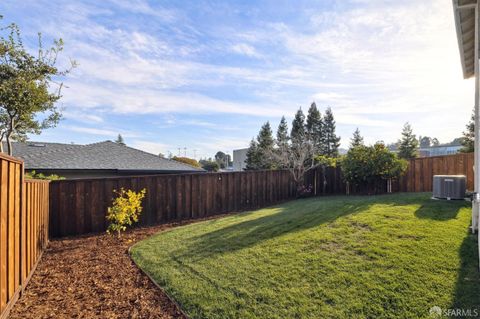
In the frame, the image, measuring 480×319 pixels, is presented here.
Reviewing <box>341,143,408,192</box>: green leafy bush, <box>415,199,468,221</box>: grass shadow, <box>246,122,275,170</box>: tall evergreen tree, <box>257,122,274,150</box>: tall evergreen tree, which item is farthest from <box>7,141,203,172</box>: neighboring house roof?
<box>257,122,274,150</box>: tall evergreen tree

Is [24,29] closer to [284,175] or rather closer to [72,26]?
[72,26]

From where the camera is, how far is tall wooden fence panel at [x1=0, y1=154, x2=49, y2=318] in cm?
260

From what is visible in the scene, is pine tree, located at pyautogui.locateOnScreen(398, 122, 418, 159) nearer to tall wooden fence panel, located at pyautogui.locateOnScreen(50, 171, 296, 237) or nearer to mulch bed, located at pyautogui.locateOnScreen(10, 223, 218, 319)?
tall wooden fence panel, located at pyautogui.locateOnScreen(50, 171, 296, 237)

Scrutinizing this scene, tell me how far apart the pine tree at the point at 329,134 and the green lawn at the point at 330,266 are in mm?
30931

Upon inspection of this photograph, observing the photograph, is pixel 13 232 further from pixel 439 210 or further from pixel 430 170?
pixel 430 170

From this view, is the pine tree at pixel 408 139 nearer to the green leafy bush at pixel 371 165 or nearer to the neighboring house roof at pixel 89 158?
the green leafy bush at pixel 371 165

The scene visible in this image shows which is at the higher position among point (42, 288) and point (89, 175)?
point (89, 175)

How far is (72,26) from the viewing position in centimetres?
719

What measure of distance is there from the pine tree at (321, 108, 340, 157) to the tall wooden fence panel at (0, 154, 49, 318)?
3465 cm

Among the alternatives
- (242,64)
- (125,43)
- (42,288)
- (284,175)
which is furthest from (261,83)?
(42,288)

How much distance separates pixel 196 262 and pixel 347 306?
7.70 ft

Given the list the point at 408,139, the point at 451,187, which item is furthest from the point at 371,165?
the point at 408,139

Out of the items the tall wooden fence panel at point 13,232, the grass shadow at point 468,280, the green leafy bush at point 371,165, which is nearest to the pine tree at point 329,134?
the green leafy bush at point 371,165

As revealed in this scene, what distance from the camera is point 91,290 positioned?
147 inches
